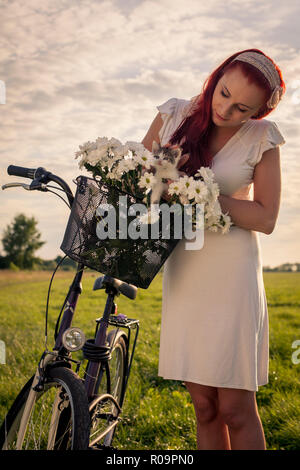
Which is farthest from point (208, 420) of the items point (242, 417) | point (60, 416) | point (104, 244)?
point (104, 244)

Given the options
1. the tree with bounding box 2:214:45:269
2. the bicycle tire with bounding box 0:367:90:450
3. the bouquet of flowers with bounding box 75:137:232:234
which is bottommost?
the bicycle tire with bounding box 0:367:90:450

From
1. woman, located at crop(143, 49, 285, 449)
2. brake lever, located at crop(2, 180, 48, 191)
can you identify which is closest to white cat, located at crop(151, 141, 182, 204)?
woman, located at crop(143, 49, 285, 449)

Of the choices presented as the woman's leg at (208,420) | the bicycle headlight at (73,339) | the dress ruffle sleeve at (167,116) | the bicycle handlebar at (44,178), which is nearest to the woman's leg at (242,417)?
the woman's leg at (208,420)

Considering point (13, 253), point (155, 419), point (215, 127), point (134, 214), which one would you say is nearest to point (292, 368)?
point (155, 419)

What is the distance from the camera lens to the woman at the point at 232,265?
2.44 m

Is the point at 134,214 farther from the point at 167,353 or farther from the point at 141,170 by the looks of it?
the point at 167,353

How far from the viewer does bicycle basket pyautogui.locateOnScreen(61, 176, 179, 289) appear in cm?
214

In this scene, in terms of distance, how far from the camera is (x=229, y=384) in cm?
248

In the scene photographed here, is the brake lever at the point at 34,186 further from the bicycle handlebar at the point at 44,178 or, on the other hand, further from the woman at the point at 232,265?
the woman at the point at 232,265

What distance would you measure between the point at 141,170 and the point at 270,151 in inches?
31.1

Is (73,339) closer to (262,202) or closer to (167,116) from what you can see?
(262,202)

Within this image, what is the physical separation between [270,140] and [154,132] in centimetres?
68

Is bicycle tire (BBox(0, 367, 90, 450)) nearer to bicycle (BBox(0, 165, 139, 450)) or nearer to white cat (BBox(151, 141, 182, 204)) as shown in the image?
bicycle (BBox(0, 165, 139, 450))

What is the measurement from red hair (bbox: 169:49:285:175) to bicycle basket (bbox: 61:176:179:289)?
473 mm
